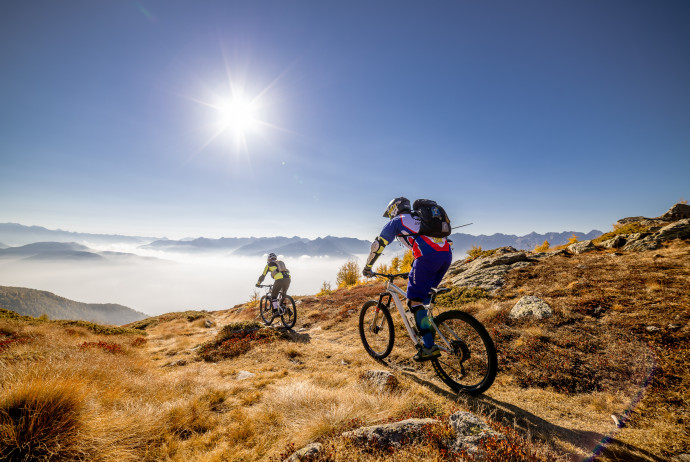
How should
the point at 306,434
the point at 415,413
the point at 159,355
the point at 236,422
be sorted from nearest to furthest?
the point at 306,434
the point at 415,413
the point at 236,422
the point at 159,355

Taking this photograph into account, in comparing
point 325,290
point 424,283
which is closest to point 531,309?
point 424,283

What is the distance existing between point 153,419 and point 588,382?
7.30m

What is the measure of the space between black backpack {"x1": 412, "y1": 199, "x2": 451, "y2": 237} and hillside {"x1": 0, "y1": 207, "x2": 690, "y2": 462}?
2818 millimetres

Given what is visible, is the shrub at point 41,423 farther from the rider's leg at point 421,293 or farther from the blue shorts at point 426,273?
the blue shorts at point 426,273

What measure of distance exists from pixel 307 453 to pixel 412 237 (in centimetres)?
378

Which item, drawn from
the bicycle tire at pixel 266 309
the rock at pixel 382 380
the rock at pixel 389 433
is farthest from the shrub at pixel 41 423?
the bicycle tire at pixel 266 309

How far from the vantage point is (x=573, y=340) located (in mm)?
6039

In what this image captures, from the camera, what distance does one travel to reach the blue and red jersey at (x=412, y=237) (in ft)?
16.7

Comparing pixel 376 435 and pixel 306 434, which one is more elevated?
pixel 376 435

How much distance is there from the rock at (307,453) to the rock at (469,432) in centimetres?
138

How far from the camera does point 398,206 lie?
19.3ft

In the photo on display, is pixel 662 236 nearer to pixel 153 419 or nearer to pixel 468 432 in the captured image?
pixel 468 432

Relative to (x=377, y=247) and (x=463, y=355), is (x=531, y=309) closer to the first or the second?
(x=463, y=355)

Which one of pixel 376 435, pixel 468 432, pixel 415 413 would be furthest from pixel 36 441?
pixel 468 432
